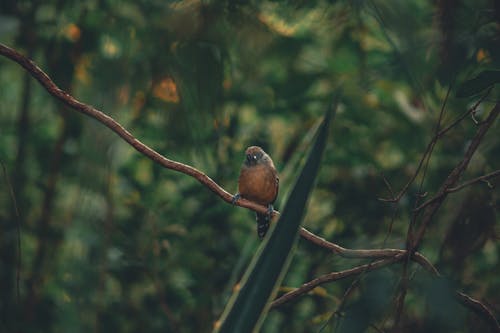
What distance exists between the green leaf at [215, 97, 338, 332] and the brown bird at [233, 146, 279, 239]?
2213mm

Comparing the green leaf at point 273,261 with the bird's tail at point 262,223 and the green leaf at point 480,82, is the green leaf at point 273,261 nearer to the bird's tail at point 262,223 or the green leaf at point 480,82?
the green leaf at point 480,82

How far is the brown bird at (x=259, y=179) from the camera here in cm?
327

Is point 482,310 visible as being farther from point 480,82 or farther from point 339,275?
point 480,82

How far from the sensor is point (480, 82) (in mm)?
1432

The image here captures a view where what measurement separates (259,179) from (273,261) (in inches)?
91.0

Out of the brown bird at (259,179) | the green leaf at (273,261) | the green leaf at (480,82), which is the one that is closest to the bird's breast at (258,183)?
the brown bird at (259,179)

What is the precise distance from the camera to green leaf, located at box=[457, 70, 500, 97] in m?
1.41

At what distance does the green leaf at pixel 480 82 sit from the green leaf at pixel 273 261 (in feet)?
2.13

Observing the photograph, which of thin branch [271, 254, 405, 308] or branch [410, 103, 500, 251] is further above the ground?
branch [410, 103, 500, 251]

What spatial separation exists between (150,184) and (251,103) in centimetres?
79

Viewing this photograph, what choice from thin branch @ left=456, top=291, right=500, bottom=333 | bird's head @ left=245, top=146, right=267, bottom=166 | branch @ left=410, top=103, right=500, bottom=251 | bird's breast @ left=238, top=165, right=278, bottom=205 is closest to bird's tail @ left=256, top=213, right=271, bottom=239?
bird's breast @ left=238, top=165, right=278, bottom=205

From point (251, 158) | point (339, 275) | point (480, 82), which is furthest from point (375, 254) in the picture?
point (251, 158)

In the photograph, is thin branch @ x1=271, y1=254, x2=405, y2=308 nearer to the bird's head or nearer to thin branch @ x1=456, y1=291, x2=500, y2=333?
thin branch @ x1=456, y1=291, x2=500, y2=333

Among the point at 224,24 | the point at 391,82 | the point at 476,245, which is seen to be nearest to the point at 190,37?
the point at 224,24
